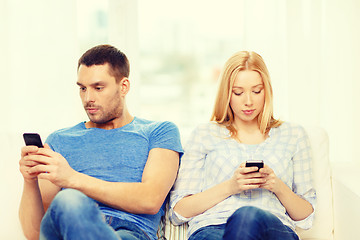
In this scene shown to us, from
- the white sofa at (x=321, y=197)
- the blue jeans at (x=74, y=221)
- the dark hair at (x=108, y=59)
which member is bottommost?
the white sofa at (x=321, y=197)

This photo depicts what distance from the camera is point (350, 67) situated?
104 inches

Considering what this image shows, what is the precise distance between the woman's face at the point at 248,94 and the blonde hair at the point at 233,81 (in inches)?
0.8

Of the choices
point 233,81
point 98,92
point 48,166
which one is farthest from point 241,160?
point 48,166

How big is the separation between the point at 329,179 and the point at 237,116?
1.76ft

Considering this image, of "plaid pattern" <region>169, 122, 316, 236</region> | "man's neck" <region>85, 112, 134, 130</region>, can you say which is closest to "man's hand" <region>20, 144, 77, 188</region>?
"man's neck" <region>85, 112, 134, 130</region>

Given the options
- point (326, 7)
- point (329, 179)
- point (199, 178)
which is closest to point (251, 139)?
point (199, 178)

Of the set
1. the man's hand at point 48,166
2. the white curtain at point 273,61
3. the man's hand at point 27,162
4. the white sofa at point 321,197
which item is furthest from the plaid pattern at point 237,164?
the white curtain at point 273,61

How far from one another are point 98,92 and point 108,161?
31 centimetres

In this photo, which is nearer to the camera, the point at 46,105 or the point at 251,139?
the point at 251,139

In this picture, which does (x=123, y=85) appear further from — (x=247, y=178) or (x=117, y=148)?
(x=247, y=178)

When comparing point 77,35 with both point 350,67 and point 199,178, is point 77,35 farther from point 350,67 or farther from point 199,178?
point 350,67

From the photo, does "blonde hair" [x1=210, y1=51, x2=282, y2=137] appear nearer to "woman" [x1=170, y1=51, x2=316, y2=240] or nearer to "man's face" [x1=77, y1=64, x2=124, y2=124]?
"woman" [x1=170, y1=51, x2=316, y2=240]

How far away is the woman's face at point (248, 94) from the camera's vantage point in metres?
1.93

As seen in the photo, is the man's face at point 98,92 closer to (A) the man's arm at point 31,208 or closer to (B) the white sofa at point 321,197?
(A) the man's arm at point 31,208
